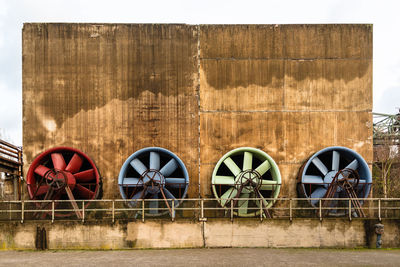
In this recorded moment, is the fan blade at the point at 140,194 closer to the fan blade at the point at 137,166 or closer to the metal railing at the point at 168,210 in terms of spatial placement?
the metal railing at the point at 168,210

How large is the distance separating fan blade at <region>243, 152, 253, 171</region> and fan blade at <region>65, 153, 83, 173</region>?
663 cm

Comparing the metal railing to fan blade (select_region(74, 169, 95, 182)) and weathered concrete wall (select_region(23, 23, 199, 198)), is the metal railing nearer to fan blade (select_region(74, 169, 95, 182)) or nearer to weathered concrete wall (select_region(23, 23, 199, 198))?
fan blade (select_region(74, 169, 95, 182))

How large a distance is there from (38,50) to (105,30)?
2.93 metres

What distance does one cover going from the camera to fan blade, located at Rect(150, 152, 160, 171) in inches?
584

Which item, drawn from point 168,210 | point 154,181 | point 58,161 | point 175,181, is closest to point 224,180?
point 175,181

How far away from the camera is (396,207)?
1303cm

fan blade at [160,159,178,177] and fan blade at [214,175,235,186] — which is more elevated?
fan blade at [160,159,178,177]

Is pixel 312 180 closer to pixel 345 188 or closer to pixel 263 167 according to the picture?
pixel 345 188

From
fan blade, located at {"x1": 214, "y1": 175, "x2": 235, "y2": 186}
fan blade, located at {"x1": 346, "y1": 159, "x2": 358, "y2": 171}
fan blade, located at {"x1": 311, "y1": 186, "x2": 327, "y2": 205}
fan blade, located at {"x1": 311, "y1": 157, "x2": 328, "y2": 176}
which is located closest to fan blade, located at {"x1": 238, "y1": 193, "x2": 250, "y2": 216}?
fan blade, located at {"x1": 214, "y1": 175, "x2": 235, "y2": 186}

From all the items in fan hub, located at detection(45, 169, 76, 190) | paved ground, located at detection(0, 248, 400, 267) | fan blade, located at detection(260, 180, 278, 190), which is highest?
fan hub, located at detection(45, 169, 76, 190)

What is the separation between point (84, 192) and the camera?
1518cm

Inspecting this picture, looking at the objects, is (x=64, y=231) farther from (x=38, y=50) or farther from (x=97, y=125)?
(x=38, y=50)

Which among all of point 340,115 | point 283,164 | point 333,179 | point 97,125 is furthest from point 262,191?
point 97,125

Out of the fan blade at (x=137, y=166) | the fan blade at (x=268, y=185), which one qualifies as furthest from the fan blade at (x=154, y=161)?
the fan blade at (x=268, y=185)
